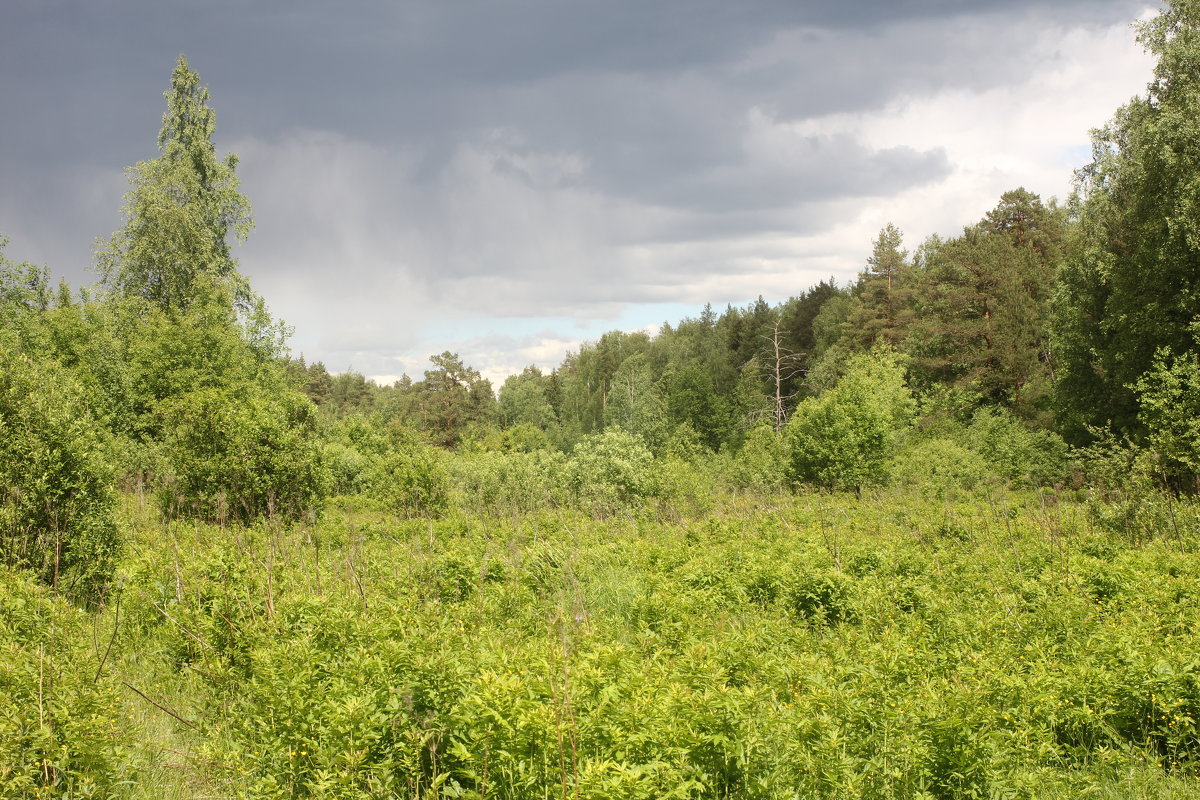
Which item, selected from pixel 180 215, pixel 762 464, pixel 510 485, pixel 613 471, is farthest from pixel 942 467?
pixel 180 215

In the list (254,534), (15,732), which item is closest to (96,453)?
(254,534)

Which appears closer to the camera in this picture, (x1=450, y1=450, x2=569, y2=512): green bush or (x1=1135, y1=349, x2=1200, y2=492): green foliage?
(x1=1135, y1=349, x2=1200, y2=492): green foliage

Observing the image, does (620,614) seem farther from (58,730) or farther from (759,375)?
(759,375)

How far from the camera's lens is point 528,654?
5.58 meters

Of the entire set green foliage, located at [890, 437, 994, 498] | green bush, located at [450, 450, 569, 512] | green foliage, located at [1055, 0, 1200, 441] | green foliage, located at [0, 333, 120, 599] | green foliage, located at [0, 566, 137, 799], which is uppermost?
green foliage, located at [1055, 0, 1200, 441]

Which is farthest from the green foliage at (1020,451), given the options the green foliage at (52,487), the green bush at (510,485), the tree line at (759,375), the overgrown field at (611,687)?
the green foliage at (52,487)

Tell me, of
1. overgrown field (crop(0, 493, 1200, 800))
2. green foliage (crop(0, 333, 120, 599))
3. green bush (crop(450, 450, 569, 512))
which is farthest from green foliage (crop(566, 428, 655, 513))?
green foliage (crop(0, 333, 120, 599))

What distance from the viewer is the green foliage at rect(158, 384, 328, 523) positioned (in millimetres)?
16844

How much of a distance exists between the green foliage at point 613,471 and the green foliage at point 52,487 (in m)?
14.6

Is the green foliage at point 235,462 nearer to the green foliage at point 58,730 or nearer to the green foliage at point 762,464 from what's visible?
the green foliage at point 58,730

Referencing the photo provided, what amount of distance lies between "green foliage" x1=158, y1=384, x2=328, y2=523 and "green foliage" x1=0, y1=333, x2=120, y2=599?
5292mm

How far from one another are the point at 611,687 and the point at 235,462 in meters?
15.3

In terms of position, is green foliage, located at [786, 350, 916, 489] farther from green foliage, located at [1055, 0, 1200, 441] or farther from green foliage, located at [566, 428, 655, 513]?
green foliage, located at [1055, 0, 1200, 441]

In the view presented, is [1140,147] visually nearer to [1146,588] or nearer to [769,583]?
[1146,588]
